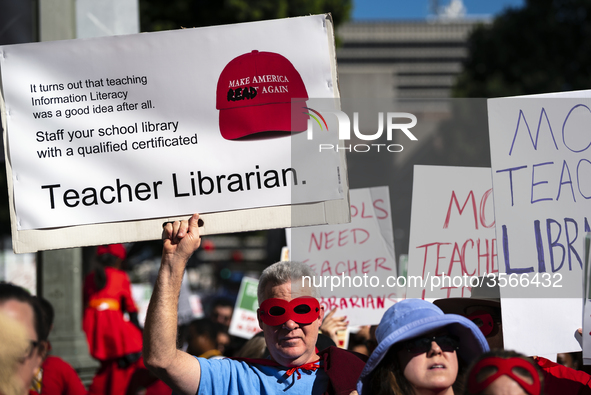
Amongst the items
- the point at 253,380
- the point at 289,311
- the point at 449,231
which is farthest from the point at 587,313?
the point at 253,380

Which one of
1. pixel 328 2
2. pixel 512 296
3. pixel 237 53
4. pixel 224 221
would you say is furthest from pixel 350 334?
pixel 328 2

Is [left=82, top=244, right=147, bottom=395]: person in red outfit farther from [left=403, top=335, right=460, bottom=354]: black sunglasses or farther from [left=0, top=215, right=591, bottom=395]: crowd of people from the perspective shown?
[left=403, top=335, right=460, bottom=354]: black sunglasses

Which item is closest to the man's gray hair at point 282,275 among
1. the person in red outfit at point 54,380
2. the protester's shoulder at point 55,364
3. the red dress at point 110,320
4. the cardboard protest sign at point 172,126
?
the cardboard protest sign at point 172,126

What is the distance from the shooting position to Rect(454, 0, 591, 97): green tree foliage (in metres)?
Answer: 24.4

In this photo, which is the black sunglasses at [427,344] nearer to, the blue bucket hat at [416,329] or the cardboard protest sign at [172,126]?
the blue bucket hat at [416,329]

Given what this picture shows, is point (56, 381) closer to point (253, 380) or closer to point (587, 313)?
point (253, 380)

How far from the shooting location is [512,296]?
117 inches

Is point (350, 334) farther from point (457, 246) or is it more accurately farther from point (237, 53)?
point (237, 53)

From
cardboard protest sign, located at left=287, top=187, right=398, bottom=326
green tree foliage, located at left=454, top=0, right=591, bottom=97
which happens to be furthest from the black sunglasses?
green tree foliage, located at left=454, top=0, right=591, bottom=97

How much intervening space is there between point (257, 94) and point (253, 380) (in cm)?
117

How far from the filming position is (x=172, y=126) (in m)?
2.85

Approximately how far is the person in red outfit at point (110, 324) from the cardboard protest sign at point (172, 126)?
3.56 m

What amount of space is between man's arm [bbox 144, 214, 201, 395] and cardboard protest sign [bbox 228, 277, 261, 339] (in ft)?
10.8

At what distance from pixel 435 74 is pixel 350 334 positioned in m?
110
